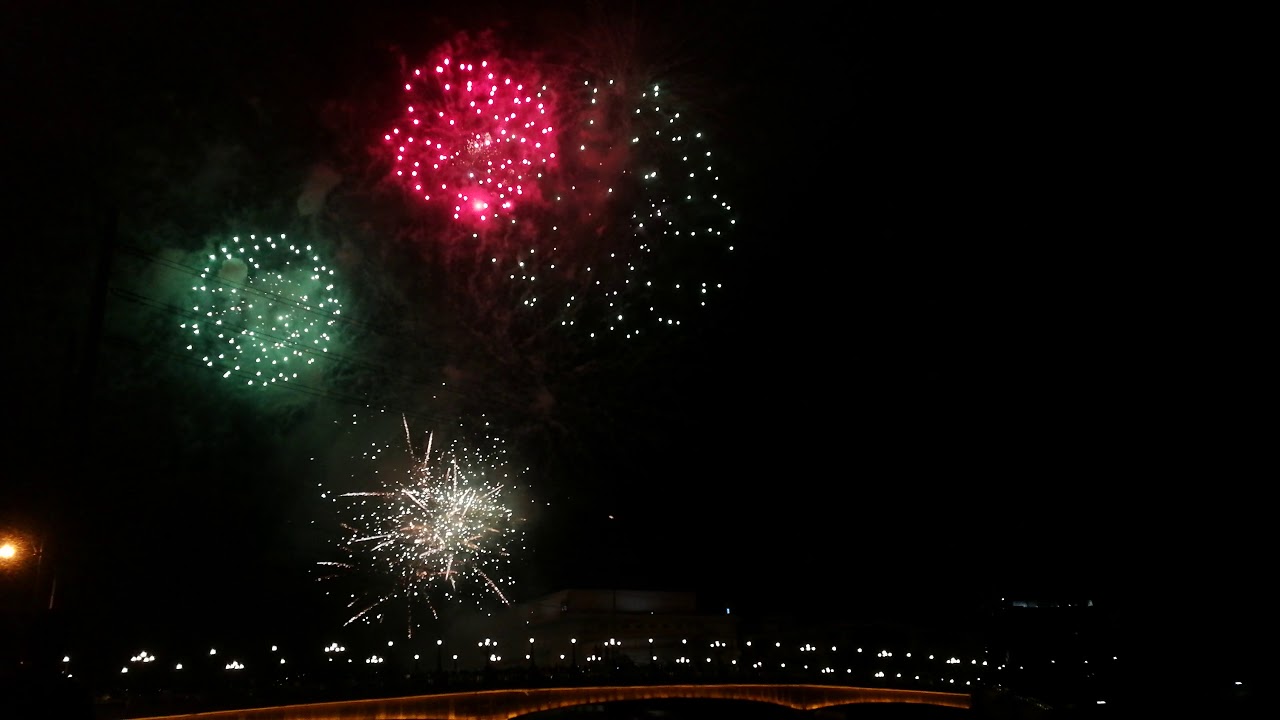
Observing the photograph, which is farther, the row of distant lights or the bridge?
the row of distant lights

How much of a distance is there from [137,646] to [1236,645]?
1433 inches

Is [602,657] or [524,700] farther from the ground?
[524,700]

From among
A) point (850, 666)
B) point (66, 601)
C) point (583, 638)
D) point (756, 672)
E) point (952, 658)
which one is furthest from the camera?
point (952, 658)

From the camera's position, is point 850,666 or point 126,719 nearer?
point 126,719

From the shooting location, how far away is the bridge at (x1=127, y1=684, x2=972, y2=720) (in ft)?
64.8

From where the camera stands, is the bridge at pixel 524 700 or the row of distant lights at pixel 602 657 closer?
the bridge at pixel 524 700

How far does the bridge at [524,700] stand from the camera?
19.8 m

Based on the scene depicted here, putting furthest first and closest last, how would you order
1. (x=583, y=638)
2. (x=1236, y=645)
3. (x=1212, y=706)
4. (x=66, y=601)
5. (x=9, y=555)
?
(x=583, y=638)
(x=9, y=555)
(x=1236, y=645)
(x=1212, y=706)
(x=66, y=601)

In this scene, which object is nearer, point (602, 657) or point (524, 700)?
point (524, 700)

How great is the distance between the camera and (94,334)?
906 centimetres

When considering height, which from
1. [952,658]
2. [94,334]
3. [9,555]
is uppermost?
[94,334]

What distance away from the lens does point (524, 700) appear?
24.9 metres

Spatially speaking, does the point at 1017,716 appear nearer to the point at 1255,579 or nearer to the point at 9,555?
the point at 1255,579

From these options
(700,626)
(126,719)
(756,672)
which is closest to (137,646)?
(126,719)
